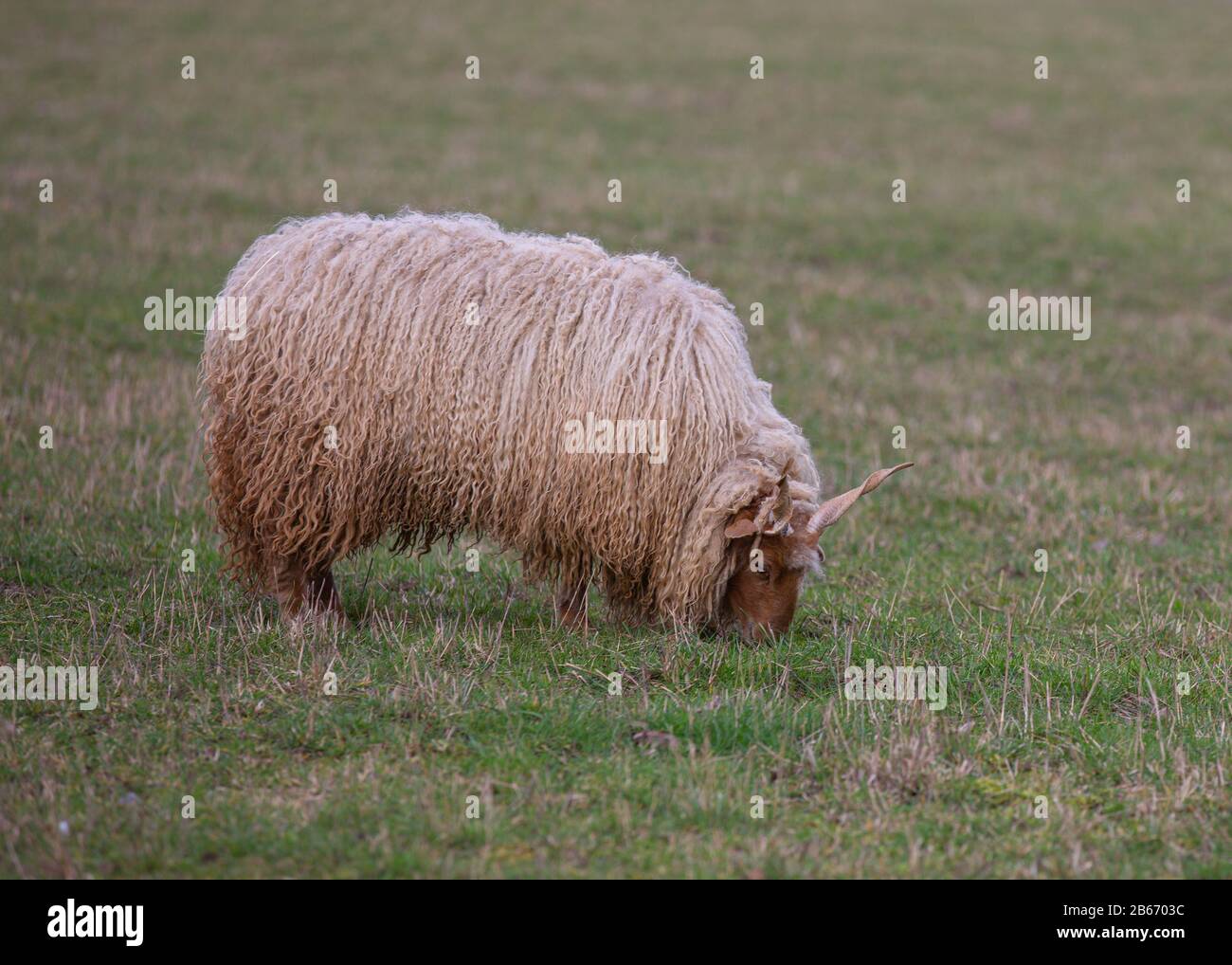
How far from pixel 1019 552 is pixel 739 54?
19.9 metres

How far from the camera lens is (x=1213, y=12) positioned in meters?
31.7

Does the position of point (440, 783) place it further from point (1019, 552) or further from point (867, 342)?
point (867, 342)

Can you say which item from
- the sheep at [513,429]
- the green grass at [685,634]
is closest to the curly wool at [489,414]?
the sheep at [513,429]

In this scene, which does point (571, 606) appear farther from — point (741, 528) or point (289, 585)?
point (289, 585)

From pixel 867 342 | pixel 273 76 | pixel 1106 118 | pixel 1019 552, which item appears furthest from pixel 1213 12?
pixel 1019 552

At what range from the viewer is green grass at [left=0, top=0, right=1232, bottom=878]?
4.88 meters

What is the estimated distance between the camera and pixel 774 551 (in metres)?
6.34

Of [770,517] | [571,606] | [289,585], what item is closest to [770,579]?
[770,517]

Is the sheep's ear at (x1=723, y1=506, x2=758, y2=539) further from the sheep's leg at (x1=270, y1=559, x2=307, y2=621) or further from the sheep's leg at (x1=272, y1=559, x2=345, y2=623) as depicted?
the sheep's leg at (x1=270, y1=559, x2=307, y2=621)

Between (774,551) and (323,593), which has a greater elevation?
(774,551)

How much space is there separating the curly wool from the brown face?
9 cm

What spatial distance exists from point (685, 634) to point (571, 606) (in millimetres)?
657

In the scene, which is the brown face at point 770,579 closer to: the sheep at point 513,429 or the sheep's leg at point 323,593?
the sheep at point 513,429
